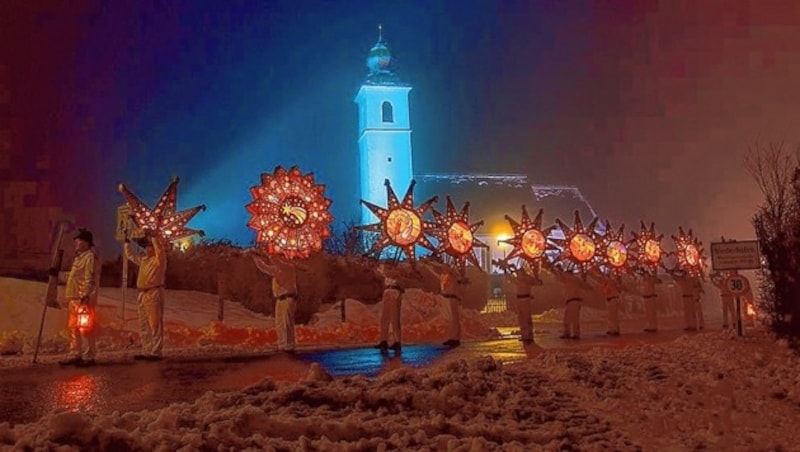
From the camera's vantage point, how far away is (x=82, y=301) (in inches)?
522

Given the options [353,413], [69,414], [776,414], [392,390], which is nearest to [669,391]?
[776,414]

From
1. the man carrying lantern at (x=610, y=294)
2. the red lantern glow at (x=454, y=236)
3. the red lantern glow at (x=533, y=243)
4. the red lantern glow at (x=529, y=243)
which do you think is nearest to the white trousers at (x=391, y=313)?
the red lantern glow at (x=454, y=236)

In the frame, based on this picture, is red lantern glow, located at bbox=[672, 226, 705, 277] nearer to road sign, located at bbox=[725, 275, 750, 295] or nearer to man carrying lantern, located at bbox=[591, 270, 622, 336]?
man carrying lantern, located at bbox=[591, 270, 622, 336]

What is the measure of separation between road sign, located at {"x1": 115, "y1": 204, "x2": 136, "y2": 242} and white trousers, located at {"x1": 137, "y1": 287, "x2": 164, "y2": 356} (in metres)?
2.62

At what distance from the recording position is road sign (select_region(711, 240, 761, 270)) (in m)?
16.1

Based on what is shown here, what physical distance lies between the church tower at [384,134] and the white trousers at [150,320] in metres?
53.2

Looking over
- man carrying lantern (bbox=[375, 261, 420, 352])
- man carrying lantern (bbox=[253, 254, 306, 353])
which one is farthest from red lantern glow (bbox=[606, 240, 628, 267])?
man carrying lantern (bbox=[253, 254, 306, 353])

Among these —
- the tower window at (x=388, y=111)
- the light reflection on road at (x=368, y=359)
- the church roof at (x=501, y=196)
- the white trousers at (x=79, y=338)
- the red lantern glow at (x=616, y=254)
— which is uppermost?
the tower window at (x=388, y=111)

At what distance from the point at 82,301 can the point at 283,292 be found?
13.8 feet

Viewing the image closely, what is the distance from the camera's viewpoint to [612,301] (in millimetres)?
22750

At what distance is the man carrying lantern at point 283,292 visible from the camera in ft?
52.1

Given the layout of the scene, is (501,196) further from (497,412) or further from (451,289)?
(497,412)

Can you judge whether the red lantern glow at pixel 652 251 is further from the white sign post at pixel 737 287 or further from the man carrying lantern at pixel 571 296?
the white sign post at pixel 737 287

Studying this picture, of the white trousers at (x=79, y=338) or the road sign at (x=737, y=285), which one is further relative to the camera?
the road sign at (x=737, y=285)
